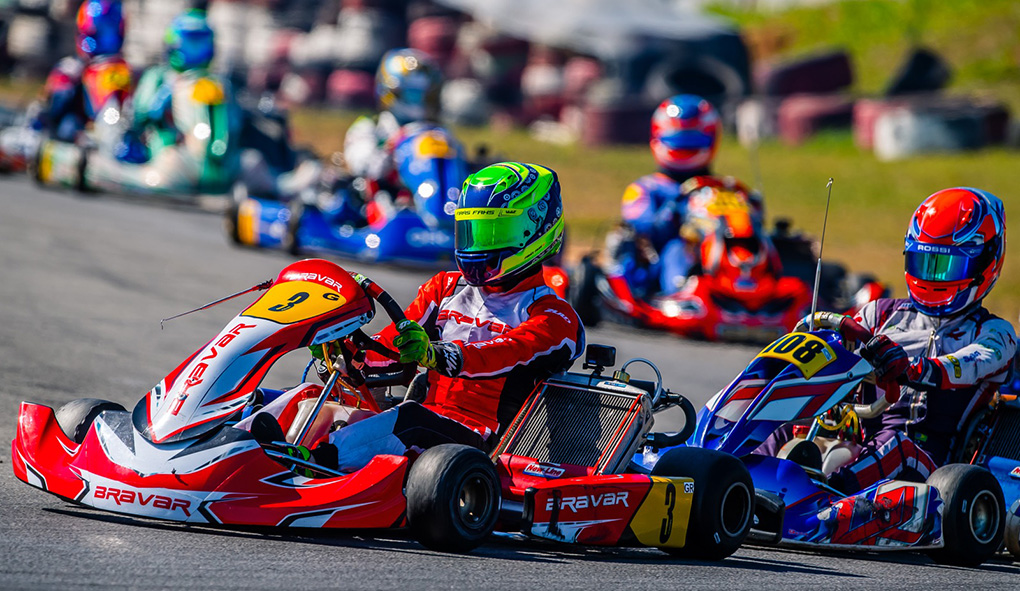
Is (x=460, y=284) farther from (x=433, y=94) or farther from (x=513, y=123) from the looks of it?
(x=513, y=123)

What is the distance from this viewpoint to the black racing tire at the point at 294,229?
38.0 feet

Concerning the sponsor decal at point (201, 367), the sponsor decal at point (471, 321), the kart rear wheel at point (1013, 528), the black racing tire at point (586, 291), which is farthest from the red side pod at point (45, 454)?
the black racing tire at point (586, 291)

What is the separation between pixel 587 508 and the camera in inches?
181

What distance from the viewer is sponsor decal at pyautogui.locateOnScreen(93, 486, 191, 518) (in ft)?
14.1

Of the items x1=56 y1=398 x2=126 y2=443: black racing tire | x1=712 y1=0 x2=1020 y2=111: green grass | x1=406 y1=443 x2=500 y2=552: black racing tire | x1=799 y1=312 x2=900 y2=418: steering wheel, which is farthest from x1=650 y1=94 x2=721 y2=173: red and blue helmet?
x1=712 y1=0 x2=1020 y2=111: green grass

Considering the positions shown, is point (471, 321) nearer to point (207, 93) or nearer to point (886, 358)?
point (886, 358)

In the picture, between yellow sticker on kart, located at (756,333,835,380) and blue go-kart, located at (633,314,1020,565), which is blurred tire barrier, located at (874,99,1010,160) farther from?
yellow sticker on kart, located at (756,333,835,380)

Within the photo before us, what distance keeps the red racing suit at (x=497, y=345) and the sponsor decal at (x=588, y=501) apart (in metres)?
Result: 0.56

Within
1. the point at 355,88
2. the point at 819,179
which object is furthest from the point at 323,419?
the point at 355,88

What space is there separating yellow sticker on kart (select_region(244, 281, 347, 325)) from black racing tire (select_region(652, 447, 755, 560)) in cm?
117

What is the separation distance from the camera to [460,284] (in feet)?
17.6

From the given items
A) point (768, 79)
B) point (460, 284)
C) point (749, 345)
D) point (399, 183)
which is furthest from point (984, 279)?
point (768, 79)

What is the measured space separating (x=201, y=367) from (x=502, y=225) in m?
1.19

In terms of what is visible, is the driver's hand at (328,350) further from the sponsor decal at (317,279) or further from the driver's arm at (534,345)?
the driver's arm at (534,345)
